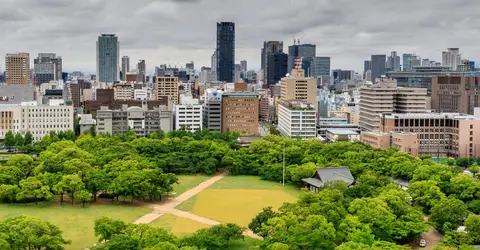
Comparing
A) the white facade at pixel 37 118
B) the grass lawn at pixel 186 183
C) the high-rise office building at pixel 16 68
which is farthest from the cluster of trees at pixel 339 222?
the high-rise office building at pixel 16 68

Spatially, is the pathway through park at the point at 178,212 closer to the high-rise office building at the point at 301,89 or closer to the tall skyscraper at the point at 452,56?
the high-rise office building at the point at 301,89

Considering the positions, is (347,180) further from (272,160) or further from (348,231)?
(348,231)

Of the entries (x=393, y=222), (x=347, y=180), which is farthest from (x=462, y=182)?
(x=393, y=222)

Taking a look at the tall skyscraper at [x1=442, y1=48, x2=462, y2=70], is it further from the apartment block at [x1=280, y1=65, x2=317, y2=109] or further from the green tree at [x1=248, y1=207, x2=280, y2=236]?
the green tree at [x1=248, y1=207, x2=280, y2=236]

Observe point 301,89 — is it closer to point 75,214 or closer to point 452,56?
point 75,214

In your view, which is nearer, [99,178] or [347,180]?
[99,178]

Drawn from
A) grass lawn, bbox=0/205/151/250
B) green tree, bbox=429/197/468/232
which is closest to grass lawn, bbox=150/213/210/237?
grass lawn, bbox=0/205/151/250
